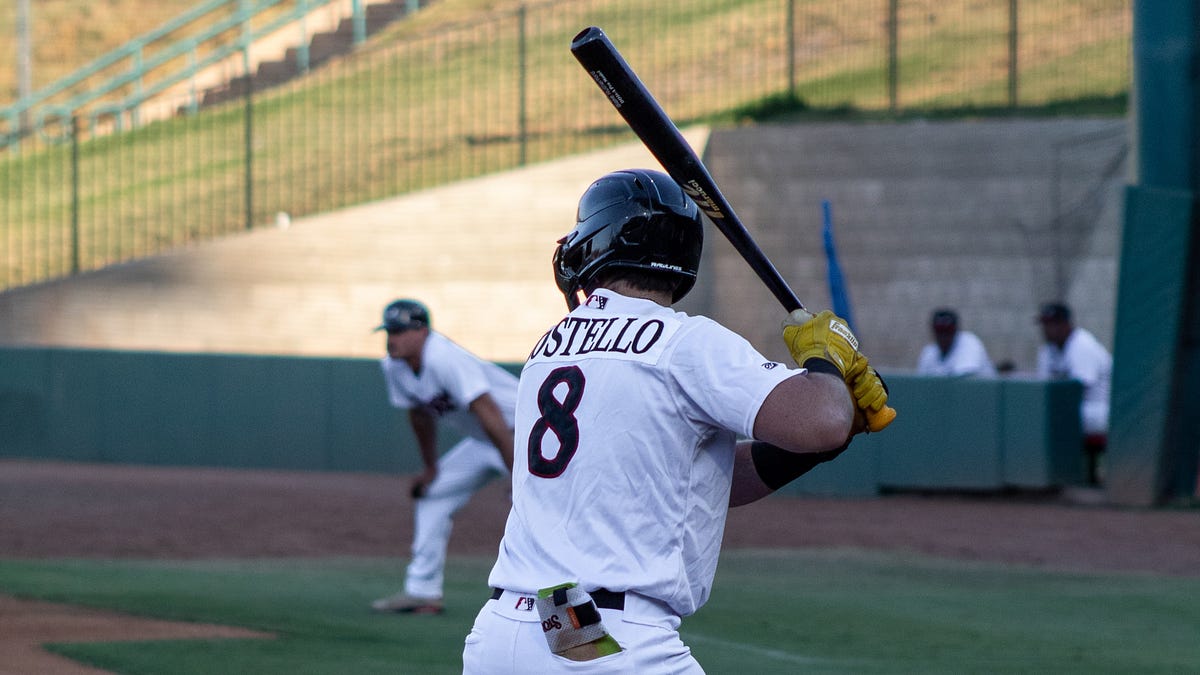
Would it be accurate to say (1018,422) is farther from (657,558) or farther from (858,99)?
(657,558)

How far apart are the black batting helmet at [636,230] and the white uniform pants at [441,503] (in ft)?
19.0

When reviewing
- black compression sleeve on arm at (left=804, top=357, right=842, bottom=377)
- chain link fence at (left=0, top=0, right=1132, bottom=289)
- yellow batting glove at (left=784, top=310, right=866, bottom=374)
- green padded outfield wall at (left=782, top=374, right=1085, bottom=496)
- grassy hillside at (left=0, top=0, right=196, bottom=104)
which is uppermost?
grassy hillside at (left=0, top=0, right=196, bottom=104)

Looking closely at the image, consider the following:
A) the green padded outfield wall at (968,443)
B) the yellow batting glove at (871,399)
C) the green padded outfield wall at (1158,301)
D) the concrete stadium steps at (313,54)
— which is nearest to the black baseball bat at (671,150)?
the yellow batting glove at (871,399)

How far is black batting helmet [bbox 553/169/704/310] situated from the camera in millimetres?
3338

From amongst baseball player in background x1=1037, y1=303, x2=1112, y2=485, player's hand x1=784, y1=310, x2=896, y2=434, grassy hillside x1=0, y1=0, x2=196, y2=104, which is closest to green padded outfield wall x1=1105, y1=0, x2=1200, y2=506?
baseball player in background x1=1037, y1=303, x2=1112, y2=485

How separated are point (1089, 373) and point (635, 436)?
1254 cm

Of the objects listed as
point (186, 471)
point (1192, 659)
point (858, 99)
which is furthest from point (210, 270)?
point (1192, 659)

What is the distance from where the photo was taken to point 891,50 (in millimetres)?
20531

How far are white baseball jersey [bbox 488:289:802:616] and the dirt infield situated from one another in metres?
6.98

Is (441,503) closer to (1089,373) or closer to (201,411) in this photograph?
(1089,373)

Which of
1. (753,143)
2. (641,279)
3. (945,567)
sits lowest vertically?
(945,567)

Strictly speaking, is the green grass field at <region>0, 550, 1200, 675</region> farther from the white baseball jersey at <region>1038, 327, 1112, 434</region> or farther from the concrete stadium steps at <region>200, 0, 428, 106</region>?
the concrete stadium steps at <region>200, 0, 428, 106</region>

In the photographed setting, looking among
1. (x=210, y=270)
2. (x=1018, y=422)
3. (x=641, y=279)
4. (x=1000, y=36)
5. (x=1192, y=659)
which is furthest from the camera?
(x=210, y=270)

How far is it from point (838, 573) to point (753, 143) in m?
10.3
